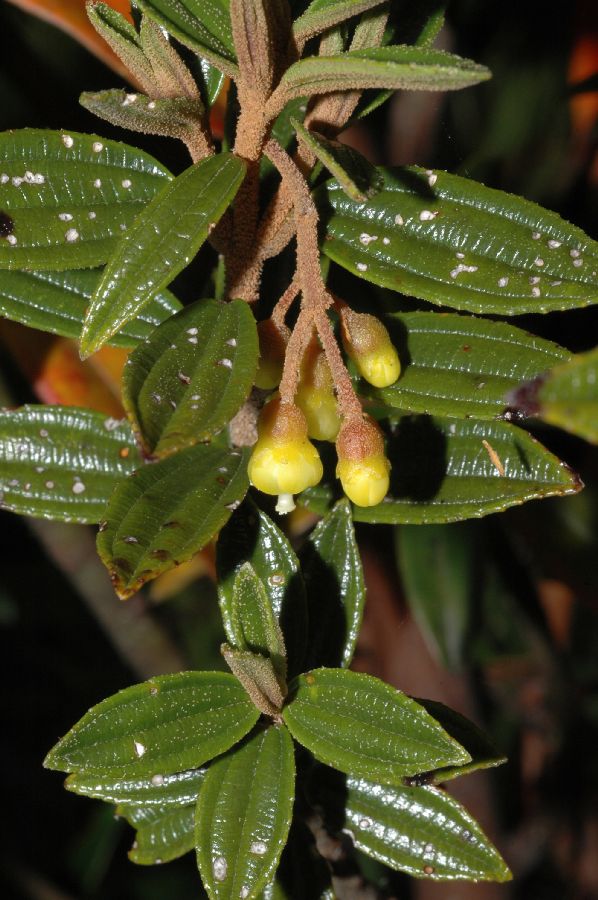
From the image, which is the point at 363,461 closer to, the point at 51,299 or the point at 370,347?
A: the point at 370,347

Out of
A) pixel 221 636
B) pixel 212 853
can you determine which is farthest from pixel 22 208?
pixel 221 636

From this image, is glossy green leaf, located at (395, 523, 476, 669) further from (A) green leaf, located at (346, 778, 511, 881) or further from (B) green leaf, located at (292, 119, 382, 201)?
(B) green leaf, located at (292, 119, 382, 201)

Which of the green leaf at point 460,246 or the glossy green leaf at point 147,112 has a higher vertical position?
the glossy green leaf at point 147,112

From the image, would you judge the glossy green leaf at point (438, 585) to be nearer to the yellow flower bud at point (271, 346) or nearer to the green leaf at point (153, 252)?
the yellow flower bud at point (271, 346)

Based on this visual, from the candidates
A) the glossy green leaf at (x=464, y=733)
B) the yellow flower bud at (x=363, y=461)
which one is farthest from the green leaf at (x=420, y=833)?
the yellow flower bud at (x=363, y=461)

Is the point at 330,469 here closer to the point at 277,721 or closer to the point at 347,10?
the point at 277,721

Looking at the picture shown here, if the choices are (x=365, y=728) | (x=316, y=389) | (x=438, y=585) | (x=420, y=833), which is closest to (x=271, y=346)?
(x=316, y=389)
